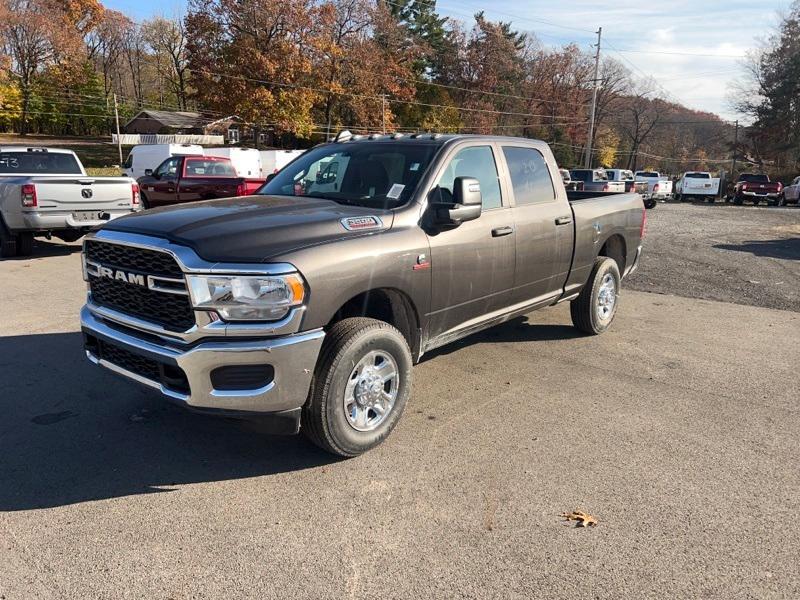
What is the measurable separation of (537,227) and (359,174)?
1598 millimetres

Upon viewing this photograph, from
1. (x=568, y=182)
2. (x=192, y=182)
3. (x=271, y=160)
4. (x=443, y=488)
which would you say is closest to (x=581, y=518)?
(x=443, y=488)

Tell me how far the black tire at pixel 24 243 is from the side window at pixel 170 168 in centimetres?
448

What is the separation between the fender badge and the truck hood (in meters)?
0.02

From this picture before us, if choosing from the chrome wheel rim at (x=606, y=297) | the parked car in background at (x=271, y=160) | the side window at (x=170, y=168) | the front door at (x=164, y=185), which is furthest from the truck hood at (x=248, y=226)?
the parked car in background at (x=271, y=160)

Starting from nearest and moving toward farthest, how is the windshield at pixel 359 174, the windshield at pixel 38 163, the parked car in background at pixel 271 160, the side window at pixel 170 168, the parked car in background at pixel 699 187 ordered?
the windshield at pixel 359 174 < the windshield at pixel 38 163 < the side window at pixel 170 168 < the parked car in background at pixel 271 160 < the parked car in background at pixel 699 187

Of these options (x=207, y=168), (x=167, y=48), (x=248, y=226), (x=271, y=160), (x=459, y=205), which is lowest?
(x=248, y=226)

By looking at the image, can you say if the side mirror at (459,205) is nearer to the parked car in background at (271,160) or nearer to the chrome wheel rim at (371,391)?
the chrome wheel rim at (371,391)

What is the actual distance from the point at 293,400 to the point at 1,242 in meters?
9.83

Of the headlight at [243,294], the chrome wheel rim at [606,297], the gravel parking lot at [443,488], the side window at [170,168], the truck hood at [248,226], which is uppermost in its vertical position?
the side window at [170,168]

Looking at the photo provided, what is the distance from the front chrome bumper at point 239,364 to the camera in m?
3.21

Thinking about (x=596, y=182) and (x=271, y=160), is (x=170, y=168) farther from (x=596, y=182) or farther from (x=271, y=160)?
(x=271, y=160)

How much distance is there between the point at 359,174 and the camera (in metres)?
4.69

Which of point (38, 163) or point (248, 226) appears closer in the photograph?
point (248, 226)

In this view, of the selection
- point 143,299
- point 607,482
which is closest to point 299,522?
point 143,299
